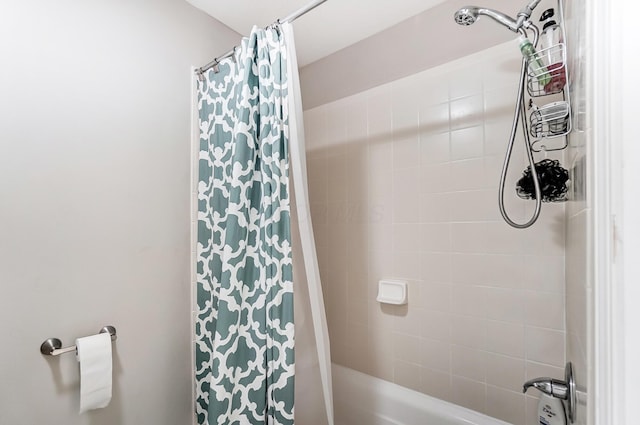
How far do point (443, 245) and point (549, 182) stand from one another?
56 centimetres

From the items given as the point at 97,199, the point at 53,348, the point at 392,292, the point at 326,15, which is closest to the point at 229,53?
the point at 326,15

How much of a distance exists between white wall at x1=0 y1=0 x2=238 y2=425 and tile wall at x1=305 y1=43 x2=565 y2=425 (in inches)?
37.3

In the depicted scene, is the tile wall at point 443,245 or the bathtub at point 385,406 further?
the bathtub at point 385,406

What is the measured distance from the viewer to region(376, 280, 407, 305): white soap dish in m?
1.64

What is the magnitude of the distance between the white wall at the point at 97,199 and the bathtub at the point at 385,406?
0.87 m

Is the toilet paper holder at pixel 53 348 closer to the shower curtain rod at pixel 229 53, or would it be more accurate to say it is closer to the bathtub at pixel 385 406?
the shower curtain rod at pixel 229 53

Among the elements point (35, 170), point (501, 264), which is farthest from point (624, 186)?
point (35, 170)

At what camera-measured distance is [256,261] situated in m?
1.18

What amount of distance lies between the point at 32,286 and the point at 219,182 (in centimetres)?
73

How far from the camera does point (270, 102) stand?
46.4 inches

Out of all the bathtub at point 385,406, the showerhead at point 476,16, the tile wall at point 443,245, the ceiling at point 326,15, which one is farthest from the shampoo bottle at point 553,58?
the bathtub at point 385,406

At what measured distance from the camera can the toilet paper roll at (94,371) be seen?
103 cm

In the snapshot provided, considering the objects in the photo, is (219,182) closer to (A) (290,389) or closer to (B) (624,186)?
(A) (290,389)

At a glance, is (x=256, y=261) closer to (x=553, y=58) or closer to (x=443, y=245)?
(x=443, y=245)
